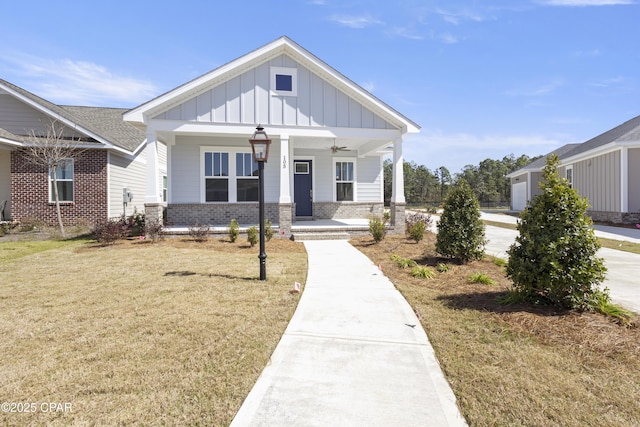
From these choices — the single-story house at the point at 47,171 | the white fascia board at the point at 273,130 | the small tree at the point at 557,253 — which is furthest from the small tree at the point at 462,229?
the single-story house at the point at 47,171

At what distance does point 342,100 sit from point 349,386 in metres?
9.99

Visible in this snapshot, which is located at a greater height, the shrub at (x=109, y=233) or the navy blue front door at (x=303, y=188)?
the navy blue front door at (x=303, y=188)

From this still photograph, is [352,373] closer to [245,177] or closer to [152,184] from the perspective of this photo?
[152,184]

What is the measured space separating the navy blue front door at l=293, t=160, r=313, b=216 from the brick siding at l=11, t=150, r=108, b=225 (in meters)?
7.66

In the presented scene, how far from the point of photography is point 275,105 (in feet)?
35.0

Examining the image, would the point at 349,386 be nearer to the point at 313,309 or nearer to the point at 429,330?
the point at 429,330

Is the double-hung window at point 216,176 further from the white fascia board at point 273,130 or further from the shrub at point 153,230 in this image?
the shrub at point 153,230

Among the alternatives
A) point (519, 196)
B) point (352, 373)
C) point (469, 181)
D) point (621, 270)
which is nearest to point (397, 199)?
point (621, 270)

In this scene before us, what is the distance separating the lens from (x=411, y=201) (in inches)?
1694

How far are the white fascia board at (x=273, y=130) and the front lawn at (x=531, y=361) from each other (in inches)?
289

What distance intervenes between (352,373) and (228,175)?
10.8m

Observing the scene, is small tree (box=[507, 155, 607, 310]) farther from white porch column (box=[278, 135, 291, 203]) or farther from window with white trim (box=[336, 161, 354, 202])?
window with white trim (box=[336, 161, 354, 202])

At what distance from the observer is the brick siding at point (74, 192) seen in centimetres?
1216

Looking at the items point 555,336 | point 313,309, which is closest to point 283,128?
point 313,309
